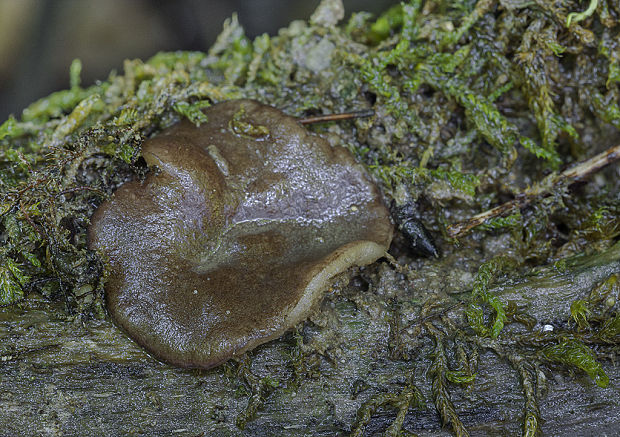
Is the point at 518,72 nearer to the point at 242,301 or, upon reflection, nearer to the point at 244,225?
the point at 244,225

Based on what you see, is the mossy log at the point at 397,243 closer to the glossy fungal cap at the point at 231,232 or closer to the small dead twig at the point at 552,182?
the small dead twig at the point at 552,182

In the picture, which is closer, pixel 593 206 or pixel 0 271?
pixel 0 271

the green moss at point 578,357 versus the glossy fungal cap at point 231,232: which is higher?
the glossy fungal cap at point 231,232

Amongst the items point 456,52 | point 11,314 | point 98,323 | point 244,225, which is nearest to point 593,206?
point 456,52

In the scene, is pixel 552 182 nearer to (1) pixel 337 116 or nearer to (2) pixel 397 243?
(2) pixel 397 243

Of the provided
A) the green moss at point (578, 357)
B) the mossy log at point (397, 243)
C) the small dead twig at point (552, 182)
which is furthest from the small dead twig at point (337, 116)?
the green moss at point (578, 357)

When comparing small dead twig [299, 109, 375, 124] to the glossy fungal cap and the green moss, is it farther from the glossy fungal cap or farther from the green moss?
the green moss
